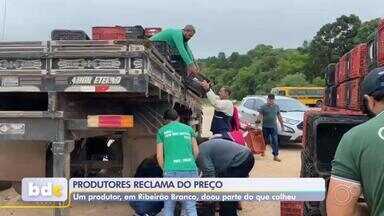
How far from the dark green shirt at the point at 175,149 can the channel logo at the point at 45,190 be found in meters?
1.44

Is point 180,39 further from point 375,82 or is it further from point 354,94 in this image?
point 375,82

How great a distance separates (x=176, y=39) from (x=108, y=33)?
1.13 m

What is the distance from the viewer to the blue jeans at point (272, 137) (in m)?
14.3

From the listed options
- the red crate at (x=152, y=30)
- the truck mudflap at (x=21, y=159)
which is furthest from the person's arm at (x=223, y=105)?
the truck mudflap at (x=21, y=159)

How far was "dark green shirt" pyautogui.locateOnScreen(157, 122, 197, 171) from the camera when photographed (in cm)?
623

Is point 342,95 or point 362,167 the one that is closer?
point 362,167

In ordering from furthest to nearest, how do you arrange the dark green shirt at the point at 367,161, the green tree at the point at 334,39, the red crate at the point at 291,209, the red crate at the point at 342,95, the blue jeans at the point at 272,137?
the green tree at the point at 334,39 < the blue jeans at the point at 272,137 < the red crate at the point at 342,95 < the red crate at the point at 291,209 < the dark green shirt at the point at 367,161

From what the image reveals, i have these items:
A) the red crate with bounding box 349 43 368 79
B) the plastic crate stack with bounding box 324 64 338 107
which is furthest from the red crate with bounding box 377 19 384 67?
the plastic crate stack with bounding box 324 64 338 107

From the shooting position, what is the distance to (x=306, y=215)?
18.1 feet

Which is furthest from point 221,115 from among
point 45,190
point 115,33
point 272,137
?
point 272,137

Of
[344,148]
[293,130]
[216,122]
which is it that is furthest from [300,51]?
[344,148]

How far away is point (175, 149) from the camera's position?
6.25m

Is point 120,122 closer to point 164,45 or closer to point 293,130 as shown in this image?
point 164,45

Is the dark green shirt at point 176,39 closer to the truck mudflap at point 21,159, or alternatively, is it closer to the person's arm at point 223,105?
the person's arm at point 223,105
